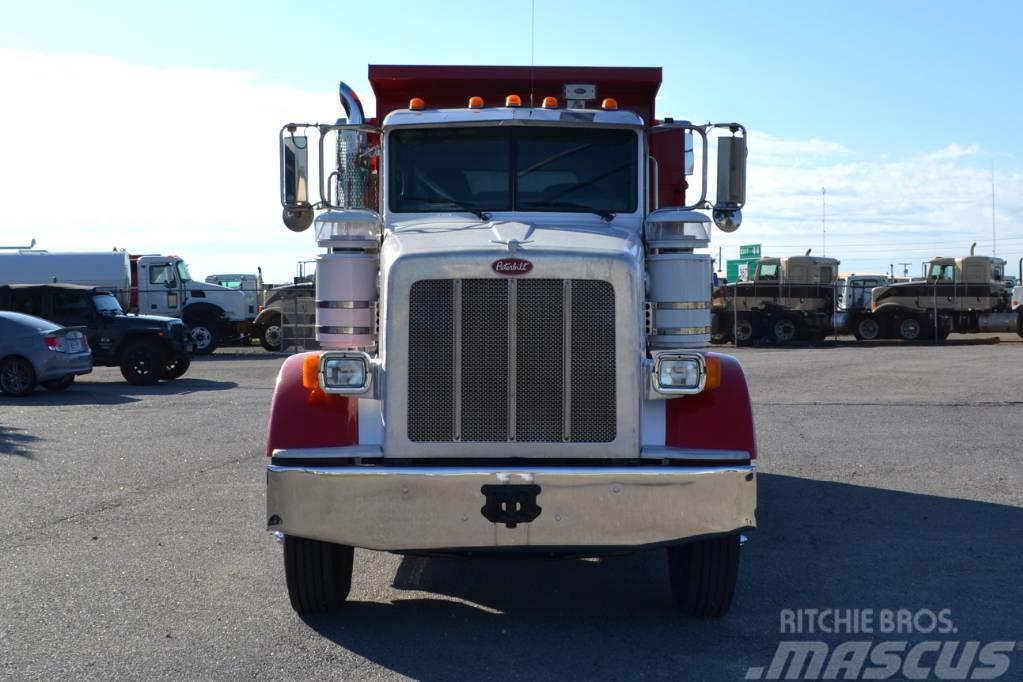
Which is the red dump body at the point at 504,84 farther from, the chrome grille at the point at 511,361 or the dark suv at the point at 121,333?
the dark suv at the point at 121,333

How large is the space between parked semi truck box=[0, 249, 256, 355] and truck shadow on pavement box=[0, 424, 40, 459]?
694 inches

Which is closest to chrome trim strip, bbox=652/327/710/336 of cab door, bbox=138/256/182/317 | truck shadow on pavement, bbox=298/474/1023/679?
truck shadow on pavement, bbox=298/474/1023/679

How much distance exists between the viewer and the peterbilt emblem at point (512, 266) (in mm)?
5828

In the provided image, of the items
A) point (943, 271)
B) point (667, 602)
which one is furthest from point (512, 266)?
point (943, 271)

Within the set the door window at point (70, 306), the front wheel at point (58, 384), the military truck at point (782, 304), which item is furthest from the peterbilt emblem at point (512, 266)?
the military truck at point (782, 304)

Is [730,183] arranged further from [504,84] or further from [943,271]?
[943,271]

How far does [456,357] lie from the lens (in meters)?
5.87

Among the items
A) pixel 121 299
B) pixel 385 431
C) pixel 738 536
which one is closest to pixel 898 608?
pixel 738 536

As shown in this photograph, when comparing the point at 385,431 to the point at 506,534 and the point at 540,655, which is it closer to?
the point at 506,534

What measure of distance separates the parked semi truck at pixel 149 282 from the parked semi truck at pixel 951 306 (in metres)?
20.3

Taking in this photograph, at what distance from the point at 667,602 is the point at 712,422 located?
3.97 ft

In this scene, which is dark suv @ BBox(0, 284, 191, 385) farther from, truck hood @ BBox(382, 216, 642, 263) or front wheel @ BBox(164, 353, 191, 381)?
truck hood @ BBox(382, 216, 642, 263)

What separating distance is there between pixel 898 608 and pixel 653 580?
1423 millimetres

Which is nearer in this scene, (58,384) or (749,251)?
(58,384)
